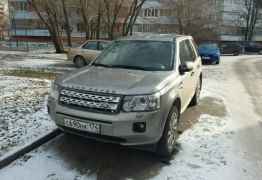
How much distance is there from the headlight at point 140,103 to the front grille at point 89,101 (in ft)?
0.38

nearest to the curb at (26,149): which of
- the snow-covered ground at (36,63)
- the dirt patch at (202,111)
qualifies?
the dirt patch at (202,111)

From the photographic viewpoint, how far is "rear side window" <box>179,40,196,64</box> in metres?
5.12

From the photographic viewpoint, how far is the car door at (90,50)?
1390 cm

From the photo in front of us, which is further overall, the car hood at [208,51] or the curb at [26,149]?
the car hood at [208,51]

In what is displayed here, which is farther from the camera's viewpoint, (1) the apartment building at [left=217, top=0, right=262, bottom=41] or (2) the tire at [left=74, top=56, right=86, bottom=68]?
(1) the apartment building at [left=217, top=0, right=262, bottom=41]

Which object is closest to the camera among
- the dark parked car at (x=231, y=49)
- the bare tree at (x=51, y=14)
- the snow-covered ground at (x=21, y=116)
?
the snow-covered ground at (x=21, y=116)

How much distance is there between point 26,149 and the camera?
13.6 ft

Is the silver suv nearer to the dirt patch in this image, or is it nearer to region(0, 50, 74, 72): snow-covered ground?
the dirt patch

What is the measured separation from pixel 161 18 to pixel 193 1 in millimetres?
9388

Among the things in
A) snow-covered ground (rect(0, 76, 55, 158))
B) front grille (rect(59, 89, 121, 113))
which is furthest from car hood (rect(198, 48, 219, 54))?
front grille (rect(59, 89, 121, 113))

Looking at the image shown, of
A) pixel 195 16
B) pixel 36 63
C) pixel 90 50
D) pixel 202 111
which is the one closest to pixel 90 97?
pixel 202 111

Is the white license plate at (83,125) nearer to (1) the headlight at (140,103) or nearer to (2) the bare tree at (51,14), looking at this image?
(1) the headlight at (140,103)

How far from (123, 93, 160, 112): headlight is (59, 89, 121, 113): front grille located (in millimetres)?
115

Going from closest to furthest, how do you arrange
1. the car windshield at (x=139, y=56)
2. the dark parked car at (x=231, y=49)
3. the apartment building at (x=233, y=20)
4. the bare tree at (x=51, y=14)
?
1. the car windshield at (x=139, y=56)
2. the bare tree at (x=51, y=14)
3. the dark parked car at (x=231, y=49)
4. the apartment building at (x=233, y=20)
